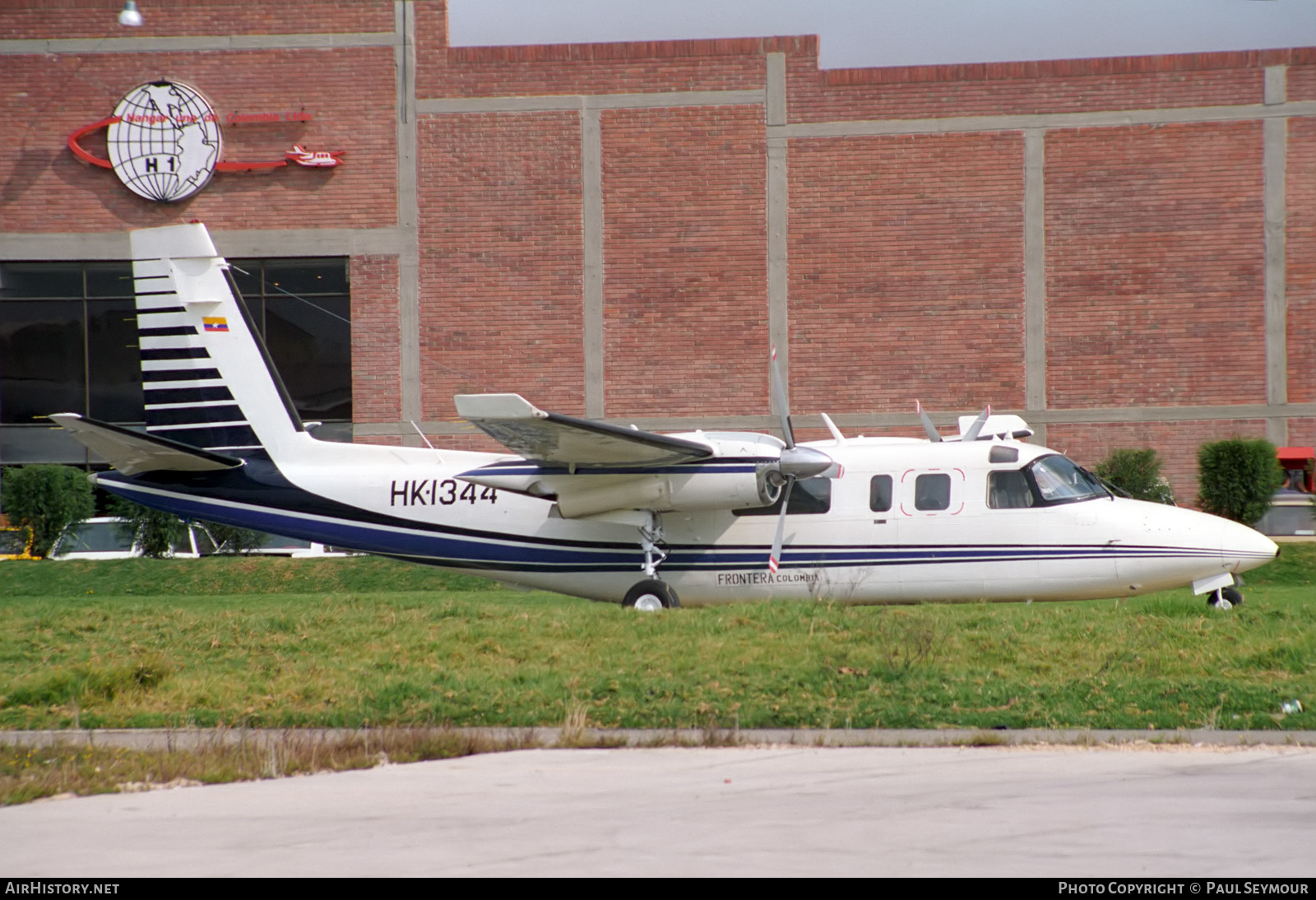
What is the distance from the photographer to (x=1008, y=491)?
672 inches

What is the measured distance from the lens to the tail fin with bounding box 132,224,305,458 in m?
19.0

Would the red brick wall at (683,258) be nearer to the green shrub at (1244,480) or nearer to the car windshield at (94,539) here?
the green shrub at (1244,480)

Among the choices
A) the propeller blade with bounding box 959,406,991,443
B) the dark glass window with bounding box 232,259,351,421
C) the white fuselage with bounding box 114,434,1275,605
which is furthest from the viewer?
the dark glass window with bounding box 232,259,351,421

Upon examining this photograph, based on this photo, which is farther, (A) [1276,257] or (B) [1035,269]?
(B) [1035,269]

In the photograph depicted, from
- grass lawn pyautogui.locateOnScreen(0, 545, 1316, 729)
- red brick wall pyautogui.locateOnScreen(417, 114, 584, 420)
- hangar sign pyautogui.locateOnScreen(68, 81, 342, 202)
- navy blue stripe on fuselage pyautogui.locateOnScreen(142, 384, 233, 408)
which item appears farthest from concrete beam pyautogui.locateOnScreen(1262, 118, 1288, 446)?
navy blue stripe on fuselage pyautogui.locateOnScreen(142, 384, 233, 408)

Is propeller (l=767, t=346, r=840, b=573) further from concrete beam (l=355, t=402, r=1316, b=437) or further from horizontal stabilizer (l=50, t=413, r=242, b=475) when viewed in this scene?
concrete beam (l=355, t=402, r=1316, b=437)

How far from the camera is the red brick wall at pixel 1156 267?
33812 mm

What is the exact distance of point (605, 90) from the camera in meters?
35.2

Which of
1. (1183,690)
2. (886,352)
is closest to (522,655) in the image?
(1183,690)

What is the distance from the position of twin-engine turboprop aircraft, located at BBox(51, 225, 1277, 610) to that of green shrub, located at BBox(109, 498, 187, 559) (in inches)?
446

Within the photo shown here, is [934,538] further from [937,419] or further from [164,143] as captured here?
[164,143]

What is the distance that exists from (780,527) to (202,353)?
338 inches

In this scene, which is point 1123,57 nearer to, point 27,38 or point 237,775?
point 27,38

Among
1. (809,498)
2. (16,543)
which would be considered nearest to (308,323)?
(16,543)
